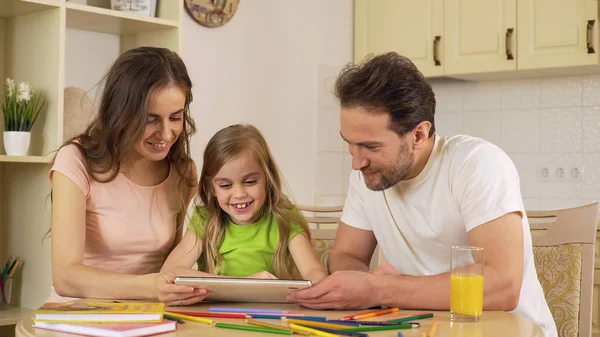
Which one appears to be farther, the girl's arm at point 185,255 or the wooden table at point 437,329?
the girl's arm at point 185,255

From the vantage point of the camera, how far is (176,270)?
2.01 m

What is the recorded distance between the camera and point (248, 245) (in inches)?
84.6

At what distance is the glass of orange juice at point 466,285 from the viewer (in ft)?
4.99

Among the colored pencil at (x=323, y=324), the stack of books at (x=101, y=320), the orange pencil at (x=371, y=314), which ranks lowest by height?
the orange pencil at (x=371, y=314)

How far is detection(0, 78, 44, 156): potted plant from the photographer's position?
274 cm

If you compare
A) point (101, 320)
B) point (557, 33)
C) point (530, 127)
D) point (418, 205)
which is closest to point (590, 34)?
point (557, 33)

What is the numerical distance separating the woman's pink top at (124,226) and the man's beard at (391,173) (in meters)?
0.63

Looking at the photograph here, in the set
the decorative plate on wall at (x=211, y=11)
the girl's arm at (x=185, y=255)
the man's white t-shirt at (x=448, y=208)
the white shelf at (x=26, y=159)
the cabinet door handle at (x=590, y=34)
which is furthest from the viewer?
the decorative plate on wall at (x=211, y=11)

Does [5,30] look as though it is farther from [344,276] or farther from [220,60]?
[344,276]

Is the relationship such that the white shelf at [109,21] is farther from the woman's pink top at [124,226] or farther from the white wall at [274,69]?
the woman's pink top at [124,226]

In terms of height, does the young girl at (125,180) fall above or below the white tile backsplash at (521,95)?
below

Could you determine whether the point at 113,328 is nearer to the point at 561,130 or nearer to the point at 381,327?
the point at 381,327

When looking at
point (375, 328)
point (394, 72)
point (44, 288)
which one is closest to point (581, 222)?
point (394, 72)

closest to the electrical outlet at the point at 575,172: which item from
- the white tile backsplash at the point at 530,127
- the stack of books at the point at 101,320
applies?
the white tile backsplash at the point at 530,127
